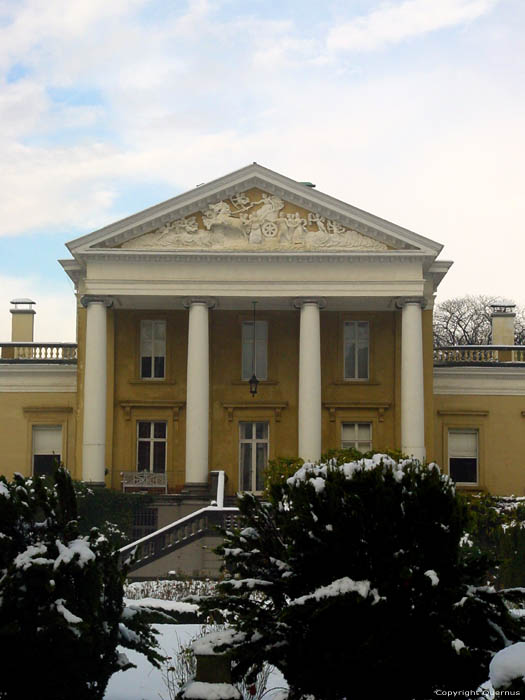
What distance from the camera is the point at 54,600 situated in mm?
10336

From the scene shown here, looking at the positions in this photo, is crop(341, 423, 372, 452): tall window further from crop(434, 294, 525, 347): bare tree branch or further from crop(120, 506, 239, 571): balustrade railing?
crop(434, 294, 525, 347): bare tree branch

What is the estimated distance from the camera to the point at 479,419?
39.1 meters

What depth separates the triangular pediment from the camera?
3472 centimetres

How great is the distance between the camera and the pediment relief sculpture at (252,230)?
35.1 meters

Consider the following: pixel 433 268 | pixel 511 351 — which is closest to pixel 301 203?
pixel 433 268

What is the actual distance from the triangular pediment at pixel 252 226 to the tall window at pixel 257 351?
12.9 ft

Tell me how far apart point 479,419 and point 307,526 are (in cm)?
2984

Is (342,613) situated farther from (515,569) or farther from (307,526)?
(515,569)

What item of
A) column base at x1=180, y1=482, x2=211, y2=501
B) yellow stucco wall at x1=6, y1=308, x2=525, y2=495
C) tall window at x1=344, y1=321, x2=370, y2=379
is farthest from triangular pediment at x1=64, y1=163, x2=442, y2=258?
column base at x1=180, y1=482, x2=211, y2=501

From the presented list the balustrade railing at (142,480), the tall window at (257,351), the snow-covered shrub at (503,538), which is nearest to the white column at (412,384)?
the tall window at (257,351)

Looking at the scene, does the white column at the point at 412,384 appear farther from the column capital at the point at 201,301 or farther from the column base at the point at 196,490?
the column base at the point at 196,490

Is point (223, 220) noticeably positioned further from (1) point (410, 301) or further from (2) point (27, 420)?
(2) point (27, 420)

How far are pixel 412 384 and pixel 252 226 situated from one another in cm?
717

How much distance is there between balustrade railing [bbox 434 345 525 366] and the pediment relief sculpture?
6760mm
